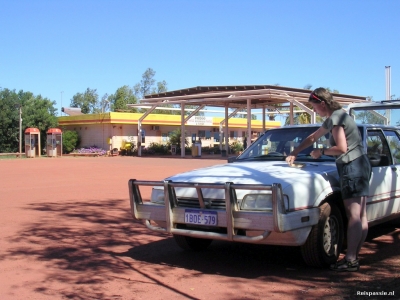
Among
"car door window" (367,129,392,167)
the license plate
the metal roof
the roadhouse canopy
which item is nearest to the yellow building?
the roadhouse canopy

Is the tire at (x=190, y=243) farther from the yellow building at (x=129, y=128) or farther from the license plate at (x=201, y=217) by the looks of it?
the yellow building at (x=129, y=128)

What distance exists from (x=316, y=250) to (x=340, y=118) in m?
1.45

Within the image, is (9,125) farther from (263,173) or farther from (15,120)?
(263,173)

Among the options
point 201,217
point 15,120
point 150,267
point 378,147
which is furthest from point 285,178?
point 15,120

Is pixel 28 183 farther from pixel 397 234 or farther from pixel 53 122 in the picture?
pixel 53 122

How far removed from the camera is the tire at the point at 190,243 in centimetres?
639

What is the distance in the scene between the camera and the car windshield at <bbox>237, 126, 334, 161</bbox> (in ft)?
22.4

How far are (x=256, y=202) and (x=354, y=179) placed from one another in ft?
3.56

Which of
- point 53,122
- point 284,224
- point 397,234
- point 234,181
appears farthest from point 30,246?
point 53,122

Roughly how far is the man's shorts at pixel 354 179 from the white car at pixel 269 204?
220mm

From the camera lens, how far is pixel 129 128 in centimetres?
4391

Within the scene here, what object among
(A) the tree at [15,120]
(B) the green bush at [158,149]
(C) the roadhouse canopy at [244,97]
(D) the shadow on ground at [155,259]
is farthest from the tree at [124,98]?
(D) the shadow on ground at [155,259]

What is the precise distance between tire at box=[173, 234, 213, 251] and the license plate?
0.92 m

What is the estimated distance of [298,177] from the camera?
5418 mm
